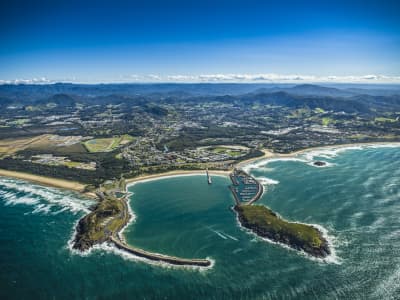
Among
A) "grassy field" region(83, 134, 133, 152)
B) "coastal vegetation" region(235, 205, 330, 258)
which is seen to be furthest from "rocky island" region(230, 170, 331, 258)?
"grassy field" region(83, 134, 133, 152)

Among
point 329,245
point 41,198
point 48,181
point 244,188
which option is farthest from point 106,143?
point 329,245

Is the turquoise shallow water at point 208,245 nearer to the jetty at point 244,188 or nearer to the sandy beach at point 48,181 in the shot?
the jetty at point 244,188

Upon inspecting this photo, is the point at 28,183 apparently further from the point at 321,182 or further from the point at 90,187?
the point at 321,182

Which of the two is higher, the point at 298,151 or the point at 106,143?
the point at 298,151

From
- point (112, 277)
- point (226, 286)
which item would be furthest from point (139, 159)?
point (226, 286)

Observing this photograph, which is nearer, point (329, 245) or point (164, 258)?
point (164, 258)

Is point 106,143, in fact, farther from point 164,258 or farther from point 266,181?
point 164,258

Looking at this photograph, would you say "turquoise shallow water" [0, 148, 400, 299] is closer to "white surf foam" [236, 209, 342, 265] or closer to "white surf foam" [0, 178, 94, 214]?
"white surf foam" [0, 178, 94, 214]
